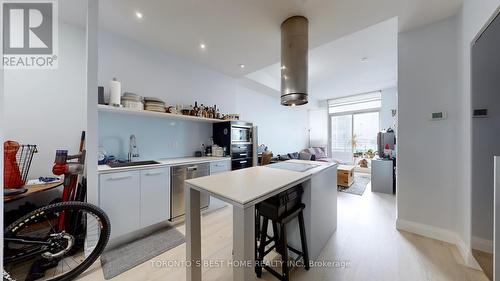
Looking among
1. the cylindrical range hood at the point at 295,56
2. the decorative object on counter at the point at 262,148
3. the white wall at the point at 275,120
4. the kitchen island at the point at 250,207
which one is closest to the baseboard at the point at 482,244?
the kitchen island at the point at 250,207

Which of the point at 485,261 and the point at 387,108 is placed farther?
the point at 387,108

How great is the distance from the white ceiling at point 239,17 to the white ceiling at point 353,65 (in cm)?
62

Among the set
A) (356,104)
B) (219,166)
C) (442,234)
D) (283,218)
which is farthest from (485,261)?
(356,104)

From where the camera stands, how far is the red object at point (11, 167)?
5.06 feet

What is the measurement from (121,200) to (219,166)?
1493 mm

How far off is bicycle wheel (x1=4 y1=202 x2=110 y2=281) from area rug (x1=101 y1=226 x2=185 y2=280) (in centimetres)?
19

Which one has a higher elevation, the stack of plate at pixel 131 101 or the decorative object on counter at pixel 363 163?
the stack of plate at pixel 131 101

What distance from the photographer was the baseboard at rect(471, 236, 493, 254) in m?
1.44

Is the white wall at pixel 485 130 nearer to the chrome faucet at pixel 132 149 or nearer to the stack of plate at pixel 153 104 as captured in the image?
the stack of plate at pixel 153 104

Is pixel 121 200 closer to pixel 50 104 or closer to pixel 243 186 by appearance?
pixel 50 104

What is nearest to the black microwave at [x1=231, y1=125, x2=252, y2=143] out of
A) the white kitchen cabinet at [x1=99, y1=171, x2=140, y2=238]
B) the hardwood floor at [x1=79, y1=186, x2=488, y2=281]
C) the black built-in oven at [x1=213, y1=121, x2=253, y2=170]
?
the black built-in oven at [x1=213, y1=121, x2=253, y2=170]

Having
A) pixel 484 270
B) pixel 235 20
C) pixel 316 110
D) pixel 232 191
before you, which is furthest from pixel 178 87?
pixel 316 110

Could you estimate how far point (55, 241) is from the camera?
1.61 meters

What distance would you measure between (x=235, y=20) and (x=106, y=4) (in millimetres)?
1422
